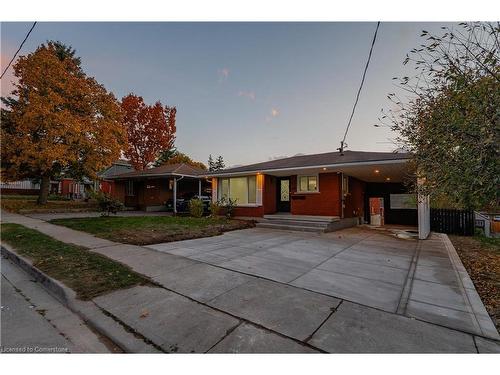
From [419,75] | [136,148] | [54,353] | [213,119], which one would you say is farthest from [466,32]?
[136,148]

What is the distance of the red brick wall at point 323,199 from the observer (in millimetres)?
11398

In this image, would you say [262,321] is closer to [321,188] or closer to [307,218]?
[307,218]

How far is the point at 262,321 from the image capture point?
267 centimetres

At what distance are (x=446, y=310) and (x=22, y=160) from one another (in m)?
20.2

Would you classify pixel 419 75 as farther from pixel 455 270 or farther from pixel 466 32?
pixel 455 270

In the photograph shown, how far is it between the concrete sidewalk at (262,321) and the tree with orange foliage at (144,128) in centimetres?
2610

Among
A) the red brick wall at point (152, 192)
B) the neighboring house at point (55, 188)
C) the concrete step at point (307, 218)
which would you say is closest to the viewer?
the concrete step at point (307, 218)

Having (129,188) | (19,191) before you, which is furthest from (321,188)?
(19,191)

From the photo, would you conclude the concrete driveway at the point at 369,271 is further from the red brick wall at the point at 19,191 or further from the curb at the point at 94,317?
the red brick wall at the point at 19,191

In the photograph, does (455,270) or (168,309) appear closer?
(168,309)

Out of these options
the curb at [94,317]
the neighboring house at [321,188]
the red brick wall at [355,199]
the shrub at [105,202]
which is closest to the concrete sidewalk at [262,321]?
the curb at [94,317]

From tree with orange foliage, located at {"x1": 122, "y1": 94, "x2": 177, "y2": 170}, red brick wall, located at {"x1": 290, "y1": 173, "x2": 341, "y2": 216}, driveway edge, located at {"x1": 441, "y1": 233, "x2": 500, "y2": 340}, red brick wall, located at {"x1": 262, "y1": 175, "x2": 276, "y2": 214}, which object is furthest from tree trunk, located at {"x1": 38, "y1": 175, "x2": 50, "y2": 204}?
driveway edge, located at {"x1": 441, "y1": 233, "x2": 500, "y2": 340}

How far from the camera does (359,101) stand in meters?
8.82

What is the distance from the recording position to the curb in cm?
229
